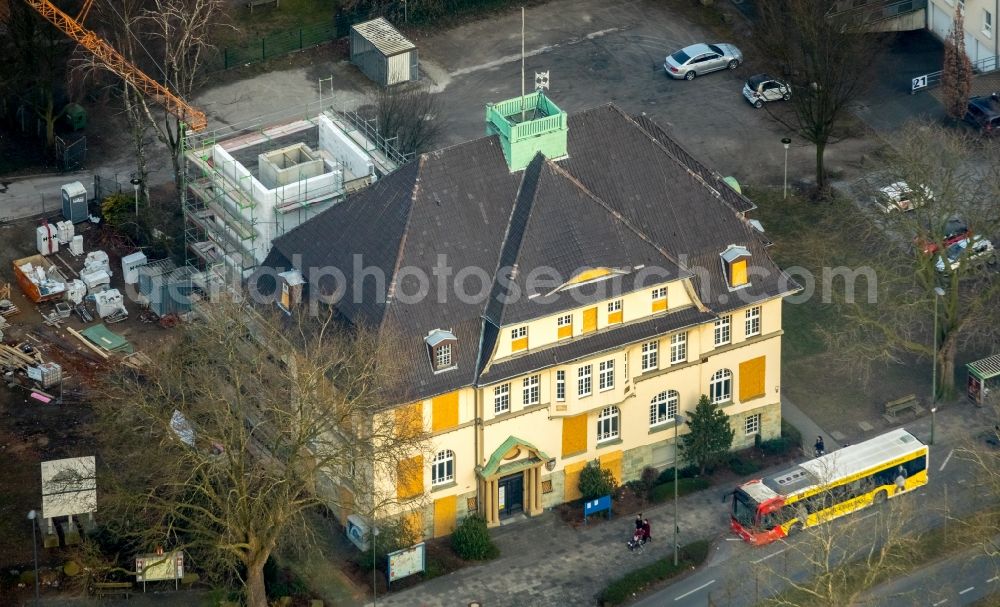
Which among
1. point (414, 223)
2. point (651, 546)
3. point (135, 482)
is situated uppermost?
point (414, 223)

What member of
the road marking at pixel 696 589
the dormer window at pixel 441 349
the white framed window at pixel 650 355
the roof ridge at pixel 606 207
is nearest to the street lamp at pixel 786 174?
the white framed window at pixel 650 355

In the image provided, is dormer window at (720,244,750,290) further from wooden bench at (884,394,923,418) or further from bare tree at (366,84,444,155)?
bare tree at (366,84,444,155)

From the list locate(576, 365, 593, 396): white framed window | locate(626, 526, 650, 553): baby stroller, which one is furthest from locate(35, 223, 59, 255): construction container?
locate(626, 526, 650, 553): baby stroller

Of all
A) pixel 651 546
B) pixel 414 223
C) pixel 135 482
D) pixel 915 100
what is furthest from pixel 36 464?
pixel 915 100

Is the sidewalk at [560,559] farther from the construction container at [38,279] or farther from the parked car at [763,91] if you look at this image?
the parked car at [763,91]

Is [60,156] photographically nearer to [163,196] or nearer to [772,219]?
[163,196]

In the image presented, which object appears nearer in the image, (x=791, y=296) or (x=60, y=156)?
(x=791, y=296)
